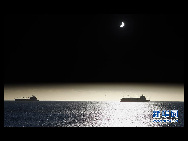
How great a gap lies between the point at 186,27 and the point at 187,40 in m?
0.20

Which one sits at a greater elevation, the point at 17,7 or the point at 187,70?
the point at 17,7

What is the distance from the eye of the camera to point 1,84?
164 inches

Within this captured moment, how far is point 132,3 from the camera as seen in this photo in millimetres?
4211
